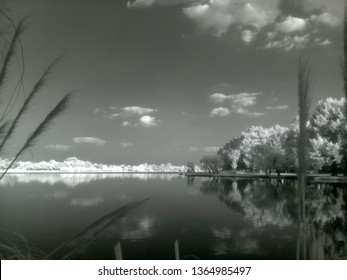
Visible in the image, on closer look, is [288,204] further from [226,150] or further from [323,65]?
[226,150]

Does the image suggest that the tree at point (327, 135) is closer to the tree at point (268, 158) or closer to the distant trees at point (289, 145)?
the distant trees at point (289, 145)

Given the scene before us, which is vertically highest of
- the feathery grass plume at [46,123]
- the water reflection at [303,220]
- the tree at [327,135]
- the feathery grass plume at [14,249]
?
the tree at [327,135]

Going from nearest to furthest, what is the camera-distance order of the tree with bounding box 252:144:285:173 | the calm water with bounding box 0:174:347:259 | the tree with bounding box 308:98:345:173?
1. the calm water with bounding box 0:174:347:259
2. the tree with bounding box 308:98:345:173
3. the tree with bounding box 252:144:285:173

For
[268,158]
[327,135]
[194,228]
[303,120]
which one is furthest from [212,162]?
[303,120]

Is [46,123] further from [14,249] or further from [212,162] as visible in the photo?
[212,162]

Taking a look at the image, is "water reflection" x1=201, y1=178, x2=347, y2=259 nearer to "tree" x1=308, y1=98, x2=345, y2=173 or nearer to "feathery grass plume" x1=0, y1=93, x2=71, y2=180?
"feathery grass plume" x1=0, y1=93, x2=71, y2=180

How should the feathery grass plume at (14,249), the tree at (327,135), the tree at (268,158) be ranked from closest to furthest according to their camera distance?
the feathery grass plume at (14,249), the tree at (327,135), the tree at (268,158)

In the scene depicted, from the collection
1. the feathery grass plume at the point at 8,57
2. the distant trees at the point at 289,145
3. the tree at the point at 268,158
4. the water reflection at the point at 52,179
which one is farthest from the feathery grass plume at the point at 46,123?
the tree at the point at 268,158

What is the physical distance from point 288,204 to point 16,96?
18.1m

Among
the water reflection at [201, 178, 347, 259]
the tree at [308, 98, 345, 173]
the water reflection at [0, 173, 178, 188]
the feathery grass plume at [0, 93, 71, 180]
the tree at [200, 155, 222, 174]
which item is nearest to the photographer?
the feathery grass plume at [0, 93, 71, 180]

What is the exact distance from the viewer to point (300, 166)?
2.11 m

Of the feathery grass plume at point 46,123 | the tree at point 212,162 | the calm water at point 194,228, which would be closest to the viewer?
the feathery grass plume at point 46,123

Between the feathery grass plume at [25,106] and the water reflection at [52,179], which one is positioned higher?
the feathery grass plume at [25,106]

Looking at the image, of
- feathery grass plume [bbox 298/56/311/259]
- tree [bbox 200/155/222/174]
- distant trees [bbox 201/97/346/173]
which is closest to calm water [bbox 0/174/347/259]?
feathery grass plume [bbox 298/56/311/259]
